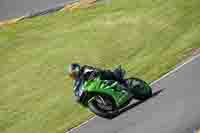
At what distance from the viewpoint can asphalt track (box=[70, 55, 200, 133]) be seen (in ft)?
45.7

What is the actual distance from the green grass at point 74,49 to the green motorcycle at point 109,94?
1.25 meters

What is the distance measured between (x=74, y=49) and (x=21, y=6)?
5806mm

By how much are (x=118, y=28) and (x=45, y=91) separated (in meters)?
5.56

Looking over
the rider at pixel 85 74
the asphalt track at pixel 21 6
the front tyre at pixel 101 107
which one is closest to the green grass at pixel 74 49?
the asphalt track at pixel 21 6

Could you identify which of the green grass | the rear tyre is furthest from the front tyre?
the green grass

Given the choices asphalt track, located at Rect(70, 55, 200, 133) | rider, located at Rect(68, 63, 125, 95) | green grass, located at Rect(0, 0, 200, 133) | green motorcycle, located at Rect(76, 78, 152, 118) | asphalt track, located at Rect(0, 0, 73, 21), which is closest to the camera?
asphalt track, located at Rect(70, 55, 200, 133)

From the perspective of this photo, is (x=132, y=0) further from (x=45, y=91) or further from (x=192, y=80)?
(x=192, y=80)

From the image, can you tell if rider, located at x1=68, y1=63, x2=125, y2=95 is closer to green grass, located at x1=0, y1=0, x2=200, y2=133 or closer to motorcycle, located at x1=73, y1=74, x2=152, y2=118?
motorcycle, located at x1=73, y1=74, x2=152, y2=118

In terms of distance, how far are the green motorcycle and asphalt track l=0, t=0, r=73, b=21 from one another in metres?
12.8

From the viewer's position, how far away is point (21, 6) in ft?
91.5

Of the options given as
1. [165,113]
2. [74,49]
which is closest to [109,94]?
[165,113]

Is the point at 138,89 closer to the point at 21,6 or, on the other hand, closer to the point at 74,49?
the point at 74,49

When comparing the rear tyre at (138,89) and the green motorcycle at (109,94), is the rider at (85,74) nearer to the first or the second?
the green motorcycle at (109,94)

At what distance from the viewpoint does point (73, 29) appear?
25.6 meters
